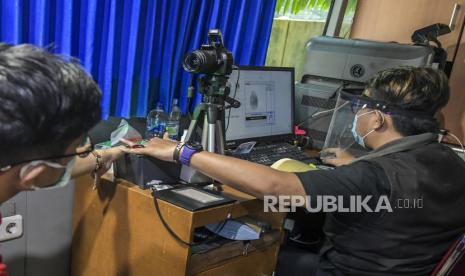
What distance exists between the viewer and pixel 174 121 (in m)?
1.98

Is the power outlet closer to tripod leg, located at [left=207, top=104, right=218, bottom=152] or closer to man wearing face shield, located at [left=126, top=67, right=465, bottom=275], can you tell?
man wearing face shield, located at [left=126, top=67, right=465, bottom=275]

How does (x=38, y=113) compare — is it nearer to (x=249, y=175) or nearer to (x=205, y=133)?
(x=249, y=175)

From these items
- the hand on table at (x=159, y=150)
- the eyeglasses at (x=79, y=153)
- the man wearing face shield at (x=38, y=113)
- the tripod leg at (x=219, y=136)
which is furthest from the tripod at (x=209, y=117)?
the man wearing face shield at (x=38, y=113)

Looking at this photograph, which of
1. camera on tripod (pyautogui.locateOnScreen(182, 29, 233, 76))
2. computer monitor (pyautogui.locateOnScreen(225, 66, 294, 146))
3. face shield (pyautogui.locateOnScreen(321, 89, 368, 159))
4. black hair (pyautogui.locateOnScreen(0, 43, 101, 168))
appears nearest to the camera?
Result: black hair (pyautogui.locateOnScreen(0, 43, 101, 168))

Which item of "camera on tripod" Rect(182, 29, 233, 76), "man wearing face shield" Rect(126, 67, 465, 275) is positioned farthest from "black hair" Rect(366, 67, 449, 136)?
"camera on tripod" Rect(182, 29, 233, 76)

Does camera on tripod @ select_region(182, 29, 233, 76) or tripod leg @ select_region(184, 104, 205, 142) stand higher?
camera on tripod @ select_region(182, 29, 233, 76)

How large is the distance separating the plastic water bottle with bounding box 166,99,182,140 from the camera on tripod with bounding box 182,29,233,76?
505 mm

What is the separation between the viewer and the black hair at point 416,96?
4.36 feet

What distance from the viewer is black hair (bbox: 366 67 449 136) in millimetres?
1329

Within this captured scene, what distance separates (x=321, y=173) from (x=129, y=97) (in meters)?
0.95

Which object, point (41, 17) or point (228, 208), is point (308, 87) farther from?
→ point (41, 17)

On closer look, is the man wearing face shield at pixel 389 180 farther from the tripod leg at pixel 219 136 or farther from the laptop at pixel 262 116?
the laptop at pixel 262 116

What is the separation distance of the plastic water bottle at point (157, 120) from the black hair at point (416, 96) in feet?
3.24

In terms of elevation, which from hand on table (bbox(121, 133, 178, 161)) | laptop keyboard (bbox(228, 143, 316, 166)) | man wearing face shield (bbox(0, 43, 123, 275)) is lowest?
laptop keyboard (bbox(228, 143, 316, 166))
